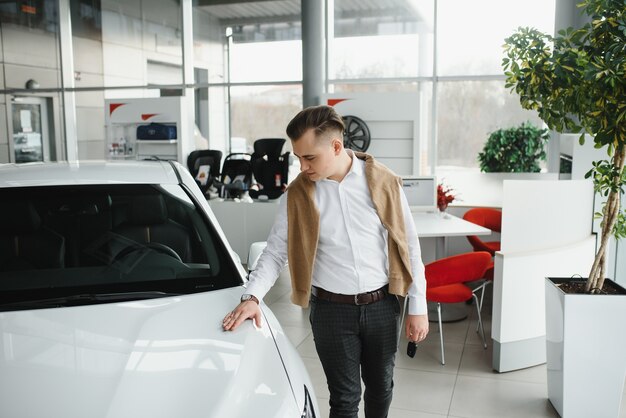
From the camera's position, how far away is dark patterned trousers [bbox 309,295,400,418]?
2121 mm

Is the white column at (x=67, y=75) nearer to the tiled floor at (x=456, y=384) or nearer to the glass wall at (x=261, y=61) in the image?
the glass wall at (x=261, y=61)

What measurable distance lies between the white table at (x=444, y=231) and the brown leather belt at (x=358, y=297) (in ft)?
8.59

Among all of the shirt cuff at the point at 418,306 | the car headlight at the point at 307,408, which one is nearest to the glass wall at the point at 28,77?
the shirt cuff at the point at 418,306

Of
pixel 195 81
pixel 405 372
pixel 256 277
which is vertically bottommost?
pixel 405 372

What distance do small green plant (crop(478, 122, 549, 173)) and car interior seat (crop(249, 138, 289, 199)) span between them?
2.95m

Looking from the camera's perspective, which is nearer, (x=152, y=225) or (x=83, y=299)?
(x=83, y=299)

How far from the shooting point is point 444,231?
16.0ft

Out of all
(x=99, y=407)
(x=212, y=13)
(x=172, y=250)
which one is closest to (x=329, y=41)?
(x=212, y=13)

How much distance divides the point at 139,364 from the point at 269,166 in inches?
272

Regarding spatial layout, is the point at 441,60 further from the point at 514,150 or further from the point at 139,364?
the point at 139,364

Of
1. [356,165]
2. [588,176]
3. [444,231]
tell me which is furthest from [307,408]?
[444,231]

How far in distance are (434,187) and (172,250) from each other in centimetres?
357

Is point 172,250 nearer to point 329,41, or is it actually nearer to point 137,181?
point 137,181

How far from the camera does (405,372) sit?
153 inches
